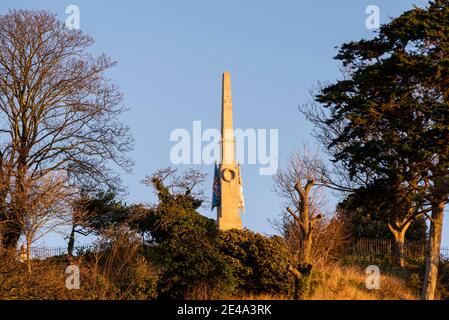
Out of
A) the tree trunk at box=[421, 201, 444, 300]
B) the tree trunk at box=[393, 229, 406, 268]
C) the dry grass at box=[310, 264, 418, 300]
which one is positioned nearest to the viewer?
the dry grass at box=[310, 264, 418, 300]

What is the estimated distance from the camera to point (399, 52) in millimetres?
30422

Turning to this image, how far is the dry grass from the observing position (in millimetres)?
24297

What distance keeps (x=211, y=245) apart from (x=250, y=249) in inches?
52.1

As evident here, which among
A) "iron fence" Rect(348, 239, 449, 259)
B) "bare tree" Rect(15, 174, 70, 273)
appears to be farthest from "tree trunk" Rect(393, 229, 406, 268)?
"bare tree" Rect(15, 174, 70, 273)

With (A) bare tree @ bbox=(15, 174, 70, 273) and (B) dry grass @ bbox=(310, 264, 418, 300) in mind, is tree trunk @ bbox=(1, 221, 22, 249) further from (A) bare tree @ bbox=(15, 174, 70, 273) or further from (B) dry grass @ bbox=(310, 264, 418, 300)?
(B) dry grass @ bbox=(310, 264, 418, 300)

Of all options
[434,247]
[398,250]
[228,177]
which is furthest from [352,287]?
[228,177]

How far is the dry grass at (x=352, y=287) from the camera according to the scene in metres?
24.3

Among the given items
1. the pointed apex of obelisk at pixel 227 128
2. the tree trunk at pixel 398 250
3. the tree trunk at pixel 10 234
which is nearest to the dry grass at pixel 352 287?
the tree trunk at pixel 398 250

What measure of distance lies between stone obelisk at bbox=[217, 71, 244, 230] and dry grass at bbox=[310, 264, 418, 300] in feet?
23.1

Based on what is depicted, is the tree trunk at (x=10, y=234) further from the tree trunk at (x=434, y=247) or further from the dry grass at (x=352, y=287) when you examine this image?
the tree trunk at (x=434, y=247)

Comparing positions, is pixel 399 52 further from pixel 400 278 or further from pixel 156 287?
pixel 156 287

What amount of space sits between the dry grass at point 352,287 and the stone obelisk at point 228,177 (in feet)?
23.1

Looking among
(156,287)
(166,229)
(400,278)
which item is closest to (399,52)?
(400,278)

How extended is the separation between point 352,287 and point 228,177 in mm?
13123
